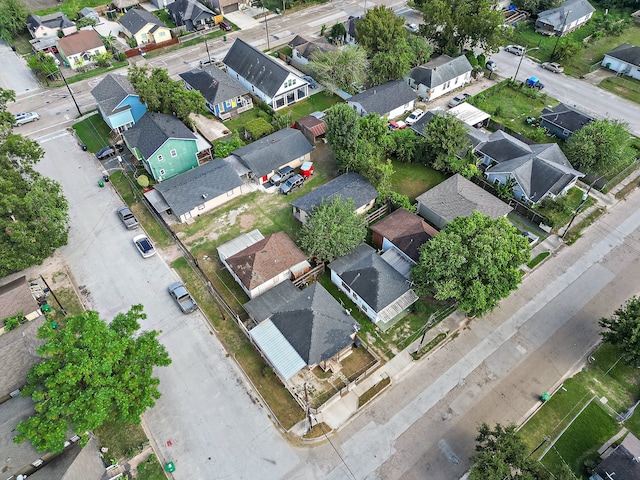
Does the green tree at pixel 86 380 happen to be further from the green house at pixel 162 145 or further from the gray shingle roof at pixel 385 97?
the gray shingle roof at pixel 385 97

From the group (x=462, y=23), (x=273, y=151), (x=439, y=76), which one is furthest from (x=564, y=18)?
(x=273, y=151)

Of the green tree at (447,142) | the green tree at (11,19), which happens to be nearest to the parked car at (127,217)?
the green tree at (447,142)

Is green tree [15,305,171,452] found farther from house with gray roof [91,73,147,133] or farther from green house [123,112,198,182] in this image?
house with gray roof [91,73,147,133]

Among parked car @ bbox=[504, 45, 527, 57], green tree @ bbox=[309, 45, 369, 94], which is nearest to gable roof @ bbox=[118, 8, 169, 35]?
green tree @ bbox=[309, 45, 369, 94]

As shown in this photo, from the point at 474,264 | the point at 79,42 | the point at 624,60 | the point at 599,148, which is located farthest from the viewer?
the point at 79,42

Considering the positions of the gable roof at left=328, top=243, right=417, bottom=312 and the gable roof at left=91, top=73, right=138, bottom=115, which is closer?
the gable roof at left=328, top=243, right=417, bottom=312

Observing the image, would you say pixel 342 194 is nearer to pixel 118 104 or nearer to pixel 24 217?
pixel 24 217

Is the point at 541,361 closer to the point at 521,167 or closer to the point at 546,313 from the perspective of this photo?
the point at 546,313

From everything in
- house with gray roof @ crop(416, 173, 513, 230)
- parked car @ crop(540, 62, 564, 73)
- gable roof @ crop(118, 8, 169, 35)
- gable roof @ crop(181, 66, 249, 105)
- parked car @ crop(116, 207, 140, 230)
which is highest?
gable roof @ crop(118, 8, 169, 35)
